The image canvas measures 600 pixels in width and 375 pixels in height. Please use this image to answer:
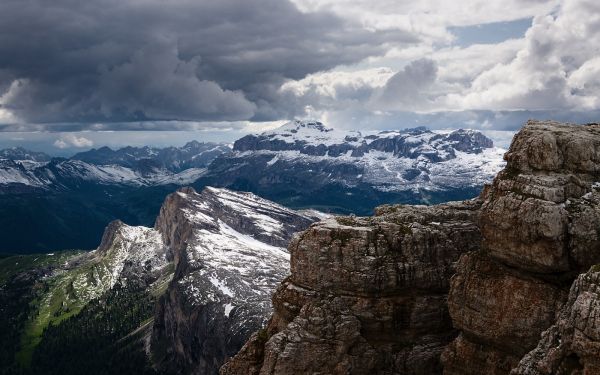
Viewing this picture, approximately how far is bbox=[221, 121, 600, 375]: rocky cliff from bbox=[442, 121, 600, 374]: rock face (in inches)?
3.9

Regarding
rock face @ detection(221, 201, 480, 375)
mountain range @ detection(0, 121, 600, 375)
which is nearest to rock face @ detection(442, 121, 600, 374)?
mountain range @ detection(0, 121, 600, 375)

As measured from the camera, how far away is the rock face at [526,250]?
155ft

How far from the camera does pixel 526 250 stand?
161 ft

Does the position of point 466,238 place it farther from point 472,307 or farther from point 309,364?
point 309,364

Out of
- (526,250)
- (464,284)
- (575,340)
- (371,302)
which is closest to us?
(575,340)

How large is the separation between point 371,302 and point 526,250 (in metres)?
18.5

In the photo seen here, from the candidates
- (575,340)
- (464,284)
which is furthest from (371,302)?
(575,340)

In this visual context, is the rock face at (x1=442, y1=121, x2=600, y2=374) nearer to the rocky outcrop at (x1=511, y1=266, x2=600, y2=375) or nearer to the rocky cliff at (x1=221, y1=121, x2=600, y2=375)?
the rocky cliff at (x1=221, y1=121, x2=600, y2=375)

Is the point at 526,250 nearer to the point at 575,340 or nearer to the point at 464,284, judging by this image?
the point at 464,284

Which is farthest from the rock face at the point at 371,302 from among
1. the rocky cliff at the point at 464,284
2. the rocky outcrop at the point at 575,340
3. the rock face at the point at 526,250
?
the rocky outcrop at the point at 575,340

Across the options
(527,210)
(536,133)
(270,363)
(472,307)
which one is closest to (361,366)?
(270,363)

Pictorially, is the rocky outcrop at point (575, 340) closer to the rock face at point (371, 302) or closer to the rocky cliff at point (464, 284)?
the rocky cliff at point (464, 284)

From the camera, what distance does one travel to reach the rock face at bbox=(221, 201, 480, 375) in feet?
196

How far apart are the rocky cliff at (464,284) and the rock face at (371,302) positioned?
0.37 ft
